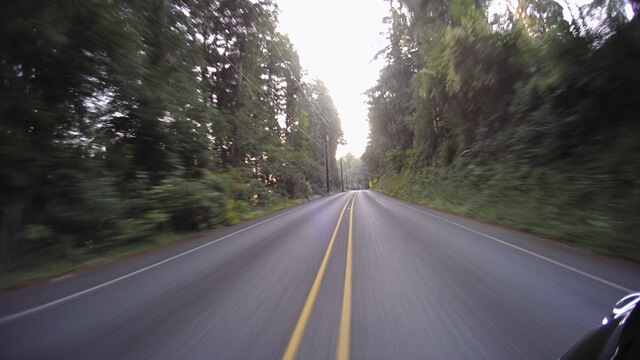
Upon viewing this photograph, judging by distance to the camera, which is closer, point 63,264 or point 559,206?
point 63,264

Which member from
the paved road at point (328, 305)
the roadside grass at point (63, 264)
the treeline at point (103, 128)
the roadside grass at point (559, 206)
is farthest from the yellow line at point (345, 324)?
the treeline at point (103, 128)

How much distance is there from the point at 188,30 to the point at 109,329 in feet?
42.7

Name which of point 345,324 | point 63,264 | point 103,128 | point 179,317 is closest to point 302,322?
point 345,324

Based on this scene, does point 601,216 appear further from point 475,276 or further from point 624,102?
point 475,276

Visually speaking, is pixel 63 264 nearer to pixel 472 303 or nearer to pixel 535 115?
pixel 472 303

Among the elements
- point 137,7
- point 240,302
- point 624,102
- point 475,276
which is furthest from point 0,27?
point 624,102

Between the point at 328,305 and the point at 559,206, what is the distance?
27.2 ft

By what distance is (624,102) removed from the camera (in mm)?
8664

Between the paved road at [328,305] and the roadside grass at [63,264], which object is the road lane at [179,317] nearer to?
the paved road at [328,305]

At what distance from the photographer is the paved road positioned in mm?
2924

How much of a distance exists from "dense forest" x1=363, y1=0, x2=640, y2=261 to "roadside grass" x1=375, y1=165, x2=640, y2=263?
0.03 m

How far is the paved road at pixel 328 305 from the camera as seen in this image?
2.92m

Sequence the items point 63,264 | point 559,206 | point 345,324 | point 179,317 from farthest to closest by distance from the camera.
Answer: point 559,206
point 63,264
point 179,317
point 345,324

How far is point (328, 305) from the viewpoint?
12.8 feet
